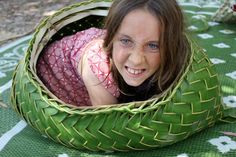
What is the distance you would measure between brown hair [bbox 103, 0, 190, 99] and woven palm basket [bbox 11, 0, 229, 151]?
0.04 meters

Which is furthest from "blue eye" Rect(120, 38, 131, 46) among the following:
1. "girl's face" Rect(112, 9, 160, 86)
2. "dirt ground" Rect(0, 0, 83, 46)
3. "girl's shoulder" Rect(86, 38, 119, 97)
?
"dirt ground" Rect(0, 0, 83, 46)

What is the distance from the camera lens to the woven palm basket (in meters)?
1.18

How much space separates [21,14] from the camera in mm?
2842

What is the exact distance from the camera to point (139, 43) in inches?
46.1

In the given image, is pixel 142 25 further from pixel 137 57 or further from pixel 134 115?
pixel 134 115

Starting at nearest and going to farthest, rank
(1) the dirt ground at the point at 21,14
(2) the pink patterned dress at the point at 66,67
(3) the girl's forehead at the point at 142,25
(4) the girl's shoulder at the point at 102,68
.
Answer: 1. (3) the girl's forehead at the point at 142,25
2. (4) the girl's shoulder at the point at 102,68
3. (2) the pink patterned dress at the point at 66,67
4. (1) the dirt ground at the point at 21,14

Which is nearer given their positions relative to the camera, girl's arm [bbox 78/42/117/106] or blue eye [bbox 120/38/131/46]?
blue eye [bbox 120/38/131/46]

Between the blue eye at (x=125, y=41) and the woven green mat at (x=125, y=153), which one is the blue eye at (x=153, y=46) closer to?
the blue eye at (x=125, y=41)

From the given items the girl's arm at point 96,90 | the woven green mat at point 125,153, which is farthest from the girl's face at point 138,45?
the woven green mat at point 125,153

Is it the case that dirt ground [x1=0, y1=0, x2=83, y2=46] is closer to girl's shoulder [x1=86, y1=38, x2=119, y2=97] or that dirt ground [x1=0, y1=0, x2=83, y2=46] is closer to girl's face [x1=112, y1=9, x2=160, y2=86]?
girl's shoulder [x1=86, y1=38, x2=119, y2=97]

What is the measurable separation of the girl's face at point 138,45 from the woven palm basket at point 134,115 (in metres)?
0.08

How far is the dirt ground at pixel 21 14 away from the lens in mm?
2451

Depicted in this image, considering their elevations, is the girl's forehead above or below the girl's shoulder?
above

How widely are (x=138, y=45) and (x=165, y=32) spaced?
8cm
